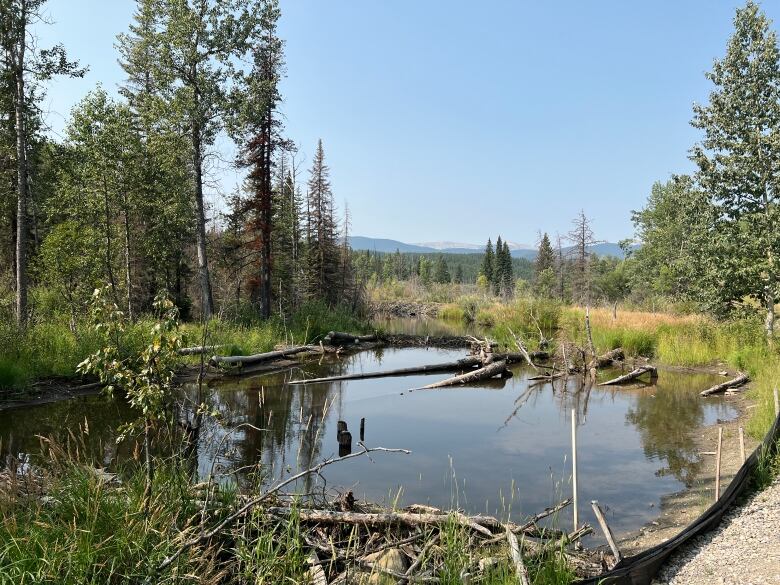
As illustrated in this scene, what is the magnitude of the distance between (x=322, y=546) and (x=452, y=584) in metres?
1.16

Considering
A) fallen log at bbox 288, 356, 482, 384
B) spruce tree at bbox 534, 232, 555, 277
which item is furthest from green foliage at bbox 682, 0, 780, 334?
spruce tree at bbox 534, 232, 555, 277

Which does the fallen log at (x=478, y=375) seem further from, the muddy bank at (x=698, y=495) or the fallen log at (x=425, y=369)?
the muddy bank at (x=698, y=495)

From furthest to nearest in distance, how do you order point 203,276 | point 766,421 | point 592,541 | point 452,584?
point 203,276
point 766,421
point 592,541
point 452,584

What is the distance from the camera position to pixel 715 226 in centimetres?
1633

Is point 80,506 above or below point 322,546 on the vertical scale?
above

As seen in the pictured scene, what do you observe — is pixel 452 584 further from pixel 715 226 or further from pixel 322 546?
pixel 715 226

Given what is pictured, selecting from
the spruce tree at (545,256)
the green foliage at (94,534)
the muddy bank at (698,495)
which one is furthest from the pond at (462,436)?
the spruce tree at (545,256)

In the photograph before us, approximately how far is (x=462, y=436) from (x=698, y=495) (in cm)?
428

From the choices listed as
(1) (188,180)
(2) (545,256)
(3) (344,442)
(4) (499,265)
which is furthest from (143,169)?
(4) (499,265)

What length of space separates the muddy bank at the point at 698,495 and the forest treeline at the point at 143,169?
12.7 meters

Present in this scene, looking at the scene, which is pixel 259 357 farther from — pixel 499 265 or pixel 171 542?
pixel 499 265

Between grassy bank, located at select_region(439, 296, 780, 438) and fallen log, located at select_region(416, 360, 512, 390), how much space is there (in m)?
2.09

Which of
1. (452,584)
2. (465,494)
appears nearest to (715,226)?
(465,494)

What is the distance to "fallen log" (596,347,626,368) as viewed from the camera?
1872 cm
